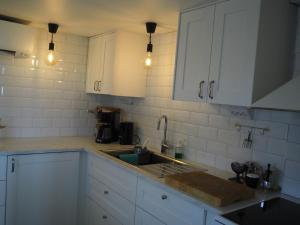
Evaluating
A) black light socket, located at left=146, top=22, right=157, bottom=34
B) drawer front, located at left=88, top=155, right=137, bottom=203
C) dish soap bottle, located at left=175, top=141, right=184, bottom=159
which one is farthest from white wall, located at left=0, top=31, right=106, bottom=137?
dish soap bottle, located at left=175, top=141, right=184, bottom=159

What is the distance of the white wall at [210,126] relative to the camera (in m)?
1.81

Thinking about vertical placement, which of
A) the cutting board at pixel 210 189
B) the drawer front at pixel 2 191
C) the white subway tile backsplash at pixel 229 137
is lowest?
the drawer front at pixel 2 191

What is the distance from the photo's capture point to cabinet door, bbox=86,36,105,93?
3.03m

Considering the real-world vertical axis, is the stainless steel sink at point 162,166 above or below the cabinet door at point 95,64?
below

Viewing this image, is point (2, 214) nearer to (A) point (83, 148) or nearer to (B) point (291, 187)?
(A) point (83, 148)

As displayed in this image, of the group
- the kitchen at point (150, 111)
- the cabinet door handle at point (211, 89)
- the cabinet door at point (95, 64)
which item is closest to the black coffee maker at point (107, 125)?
the kitchen at point (150, 111)

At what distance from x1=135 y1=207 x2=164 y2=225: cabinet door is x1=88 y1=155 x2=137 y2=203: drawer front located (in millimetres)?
105

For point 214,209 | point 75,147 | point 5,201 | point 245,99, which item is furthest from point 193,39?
point 5,201

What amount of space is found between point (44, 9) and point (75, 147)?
1252 mm

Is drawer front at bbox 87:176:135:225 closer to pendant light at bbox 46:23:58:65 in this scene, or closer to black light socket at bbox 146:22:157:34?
pendant light at bbox 46:23:58:65

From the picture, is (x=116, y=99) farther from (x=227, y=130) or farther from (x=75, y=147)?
(x=227, y=130)

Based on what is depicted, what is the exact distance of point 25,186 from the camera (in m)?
2.52

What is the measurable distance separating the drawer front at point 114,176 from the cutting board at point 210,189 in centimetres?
41

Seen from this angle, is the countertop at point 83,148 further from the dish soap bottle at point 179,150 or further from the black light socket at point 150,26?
Result: the black light socket at point 150,26
